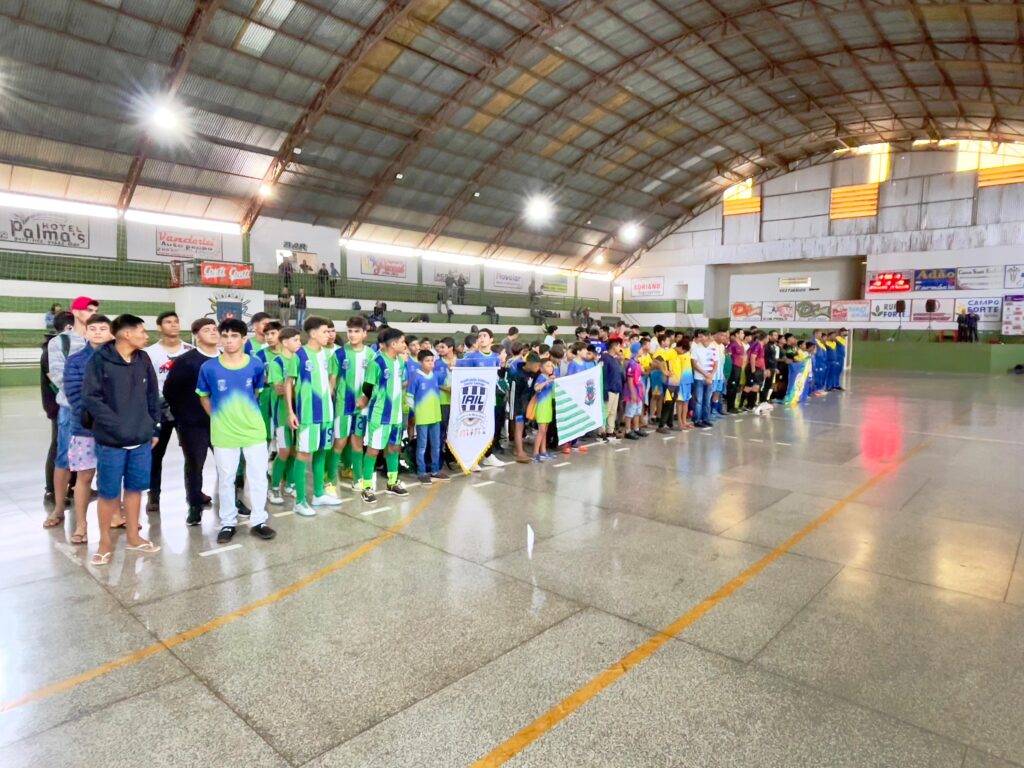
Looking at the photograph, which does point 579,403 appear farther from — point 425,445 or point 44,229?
point 44,229

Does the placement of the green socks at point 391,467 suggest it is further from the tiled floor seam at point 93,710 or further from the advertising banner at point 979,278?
the advertising banner at point 979,278

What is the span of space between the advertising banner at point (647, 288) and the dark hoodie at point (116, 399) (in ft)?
127

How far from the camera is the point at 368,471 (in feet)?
20.4

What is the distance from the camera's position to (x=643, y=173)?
3303 centimetres

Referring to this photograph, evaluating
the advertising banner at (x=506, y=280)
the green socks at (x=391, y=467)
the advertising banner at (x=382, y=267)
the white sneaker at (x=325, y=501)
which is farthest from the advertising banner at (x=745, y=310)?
the white sneaker at (x=325, y=501)

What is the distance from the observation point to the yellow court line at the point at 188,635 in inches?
110

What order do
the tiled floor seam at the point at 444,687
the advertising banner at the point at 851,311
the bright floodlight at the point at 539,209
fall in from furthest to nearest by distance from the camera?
the advertising banner at the point at 851,311 < the bright floodlight at the point at 539,209 < the tiled floor seam at the point at 444,687

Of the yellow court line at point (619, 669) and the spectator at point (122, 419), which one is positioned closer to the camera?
the yellow court line at point (619, 669)

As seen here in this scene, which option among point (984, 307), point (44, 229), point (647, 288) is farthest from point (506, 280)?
point (984, 307)

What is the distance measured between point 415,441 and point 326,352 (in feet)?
6.68

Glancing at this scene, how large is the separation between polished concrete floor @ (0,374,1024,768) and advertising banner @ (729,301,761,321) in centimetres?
3282

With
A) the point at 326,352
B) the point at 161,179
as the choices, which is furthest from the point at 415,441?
the point at 161,179

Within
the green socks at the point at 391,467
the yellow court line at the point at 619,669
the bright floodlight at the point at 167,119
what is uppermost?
the bright floodlight at the point at 167,119

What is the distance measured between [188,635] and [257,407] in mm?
2061
